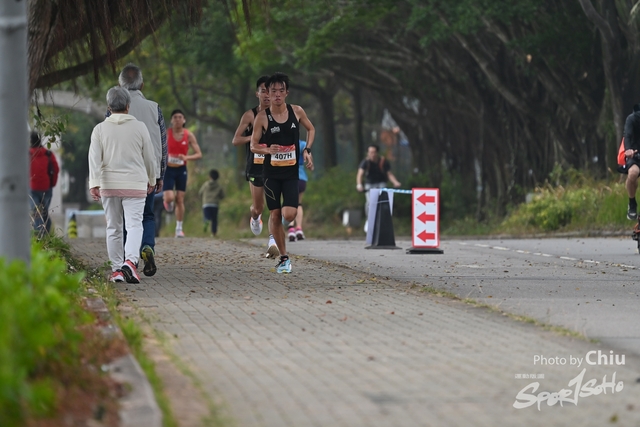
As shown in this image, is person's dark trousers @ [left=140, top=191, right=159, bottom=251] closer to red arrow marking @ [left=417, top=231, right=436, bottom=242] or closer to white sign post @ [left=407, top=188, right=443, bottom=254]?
white sign post @ [left=407, top=188, right=443, bottom=254]

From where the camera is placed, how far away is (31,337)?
4977 millimetres

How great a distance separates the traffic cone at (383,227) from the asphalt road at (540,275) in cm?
34

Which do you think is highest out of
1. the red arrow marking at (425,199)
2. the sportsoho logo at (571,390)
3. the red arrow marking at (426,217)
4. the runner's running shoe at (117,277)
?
the red arrow marking at (425,199)

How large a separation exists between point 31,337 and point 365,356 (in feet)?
8.48

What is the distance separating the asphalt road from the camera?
9.20 meters

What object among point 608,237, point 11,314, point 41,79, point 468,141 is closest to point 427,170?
point 468,141

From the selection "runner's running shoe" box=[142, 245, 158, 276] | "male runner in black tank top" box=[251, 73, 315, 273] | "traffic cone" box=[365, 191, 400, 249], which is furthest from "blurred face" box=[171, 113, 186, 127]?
"runner's running shoe" box=[142, 245, 158, 276]

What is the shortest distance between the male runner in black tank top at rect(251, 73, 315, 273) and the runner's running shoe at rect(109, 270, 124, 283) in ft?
5.80

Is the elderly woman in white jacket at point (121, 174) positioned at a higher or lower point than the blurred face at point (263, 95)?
lower

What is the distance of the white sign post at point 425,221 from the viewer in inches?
672

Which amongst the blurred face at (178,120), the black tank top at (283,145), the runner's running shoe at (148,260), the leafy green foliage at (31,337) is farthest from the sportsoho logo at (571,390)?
the blurred face at (178,120)

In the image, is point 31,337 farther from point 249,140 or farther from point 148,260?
point 249,140

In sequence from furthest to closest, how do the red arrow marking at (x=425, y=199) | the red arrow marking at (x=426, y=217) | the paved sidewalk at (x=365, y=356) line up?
the red arrow marking at (x=426, y=217) < the red arrow marking at (x=425, y=199) < the paved sidewalk at (x=365, y=356)

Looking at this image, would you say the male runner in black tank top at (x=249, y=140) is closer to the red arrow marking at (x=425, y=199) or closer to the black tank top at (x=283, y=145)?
the black tank top at (x=283, y=145)
